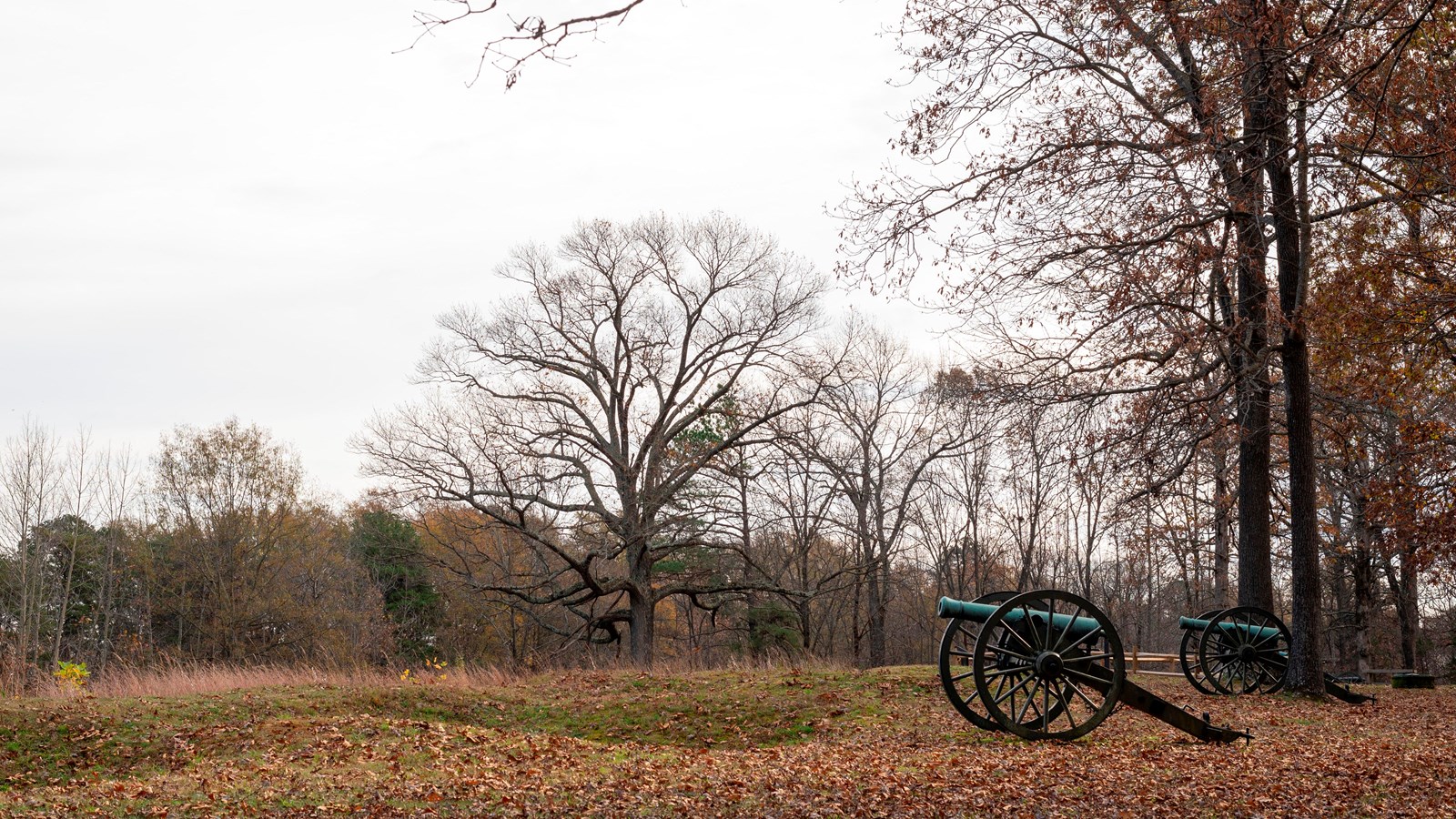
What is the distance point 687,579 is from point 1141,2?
69.1 feet

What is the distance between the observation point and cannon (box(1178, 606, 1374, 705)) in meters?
13.8

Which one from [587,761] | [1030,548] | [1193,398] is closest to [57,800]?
[587,761]

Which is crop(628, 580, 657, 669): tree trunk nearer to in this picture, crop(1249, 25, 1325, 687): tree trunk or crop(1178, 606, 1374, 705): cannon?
→ crop(1178, 606, 1374, 705): cannon

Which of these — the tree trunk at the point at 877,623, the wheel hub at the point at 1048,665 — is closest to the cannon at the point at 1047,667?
the wheel hub at the point at 1048,665

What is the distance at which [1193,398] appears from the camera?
13.4 m

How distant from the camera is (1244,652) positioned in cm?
1381

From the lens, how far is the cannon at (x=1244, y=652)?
45.2ft

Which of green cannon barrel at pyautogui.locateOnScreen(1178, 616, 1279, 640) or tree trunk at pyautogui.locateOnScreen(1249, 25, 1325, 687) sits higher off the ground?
tree trunk at pyautogui.locateOnScreen(1249, 25, 1325, 687)

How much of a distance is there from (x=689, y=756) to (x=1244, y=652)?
848cm

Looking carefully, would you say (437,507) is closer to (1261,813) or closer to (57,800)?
(57,800)

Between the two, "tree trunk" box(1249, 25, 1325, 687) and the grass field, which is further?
"tree trunk" box(1249, 25, 1325, 687)

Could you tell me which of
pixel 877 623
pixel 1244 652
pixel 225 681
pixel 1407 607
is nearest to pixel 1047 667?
pixel 1244 652

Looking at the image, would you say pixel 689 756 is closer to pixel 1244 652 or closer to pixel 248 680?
pixel 248 680

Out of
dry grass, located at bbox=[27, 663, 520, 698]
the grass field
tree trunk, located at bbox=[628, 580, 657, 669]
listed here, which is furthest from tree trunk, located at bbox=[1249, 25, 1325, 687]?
tree trunk, located at bbox=[628, 580, 657, 669]
